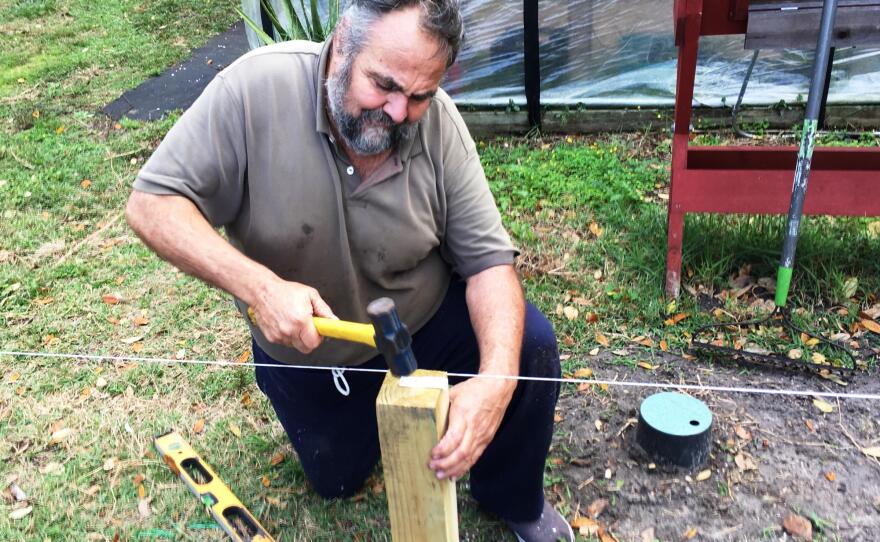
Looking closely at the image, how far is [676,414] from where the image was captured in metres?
2.67

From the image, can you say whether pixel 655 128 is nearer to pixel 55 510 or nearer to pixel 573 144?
pixel 573 144

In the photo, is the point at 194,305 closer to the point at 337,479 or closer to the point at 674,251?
the point at 337,479

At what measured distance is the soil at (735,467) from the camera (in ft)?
8.02

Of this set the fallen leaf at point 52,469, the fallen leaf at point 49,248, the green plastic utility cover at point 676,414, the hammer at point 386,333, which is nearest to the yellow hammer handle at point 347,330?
the hammer at point 386,333

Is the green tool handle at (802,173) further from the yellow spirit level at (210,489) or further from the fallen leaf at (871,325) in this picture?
the yellow spirit level at (210,489)

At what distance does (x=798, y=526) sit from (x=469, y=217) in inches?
58.6

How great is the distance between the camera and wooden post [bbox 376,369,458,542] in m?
1.42

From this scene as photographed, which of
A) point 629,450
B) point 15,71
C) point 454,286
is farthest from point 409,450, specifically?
point 15,71

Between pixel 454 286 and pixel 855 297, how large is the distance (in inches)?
84.5

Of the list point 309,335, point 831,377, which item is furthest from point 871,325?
point 309,335

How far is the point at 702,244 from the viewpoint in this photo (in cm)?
370

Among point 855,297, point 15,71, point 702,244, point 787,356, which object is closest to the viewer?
point 787,356

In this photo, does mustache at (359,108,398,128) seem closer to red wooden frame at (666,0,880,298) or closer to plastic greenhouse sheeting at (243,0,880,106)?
red wooden frame at (666,0,880,298)

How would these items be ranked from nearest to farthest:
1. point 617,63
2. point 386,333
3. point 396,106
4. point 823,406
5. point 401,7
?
point 386,333 → point 401,7 → point 396,106 → point 823,406 → point 617,63
